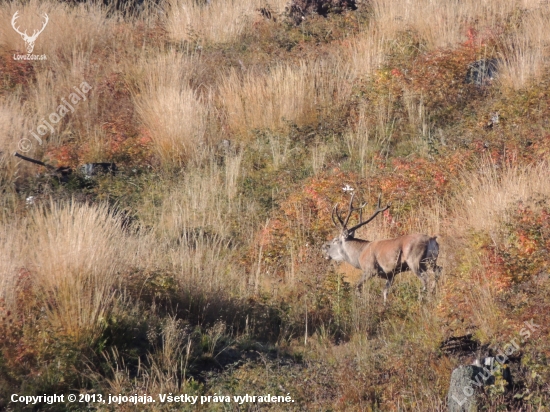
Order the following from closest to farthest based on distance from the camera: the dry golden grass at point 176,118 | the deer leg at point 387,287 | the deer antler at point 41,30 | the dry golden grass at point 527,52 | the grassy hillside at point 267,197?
the grassy hillside at point 267,197
the deer leg at point 387,287
the dry golden grass at point 527,52
the dry golden grass at point 176,118
the deer antler at point 41,30

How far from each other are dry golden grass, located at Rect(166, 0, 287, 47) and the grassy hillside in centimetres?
6

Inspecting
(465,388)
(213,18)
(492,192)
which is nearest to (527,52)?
(492,192)

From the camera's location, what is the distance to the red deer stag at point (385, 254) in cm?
879

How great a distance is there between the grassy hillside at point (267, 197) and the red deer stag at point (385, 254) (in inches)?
10.1

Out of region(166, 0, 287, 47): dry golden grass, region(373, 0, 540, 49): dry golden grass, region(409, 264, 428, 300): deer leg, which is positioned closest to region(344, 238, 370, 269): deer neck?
region(409, 264, 428, 300): deer leg

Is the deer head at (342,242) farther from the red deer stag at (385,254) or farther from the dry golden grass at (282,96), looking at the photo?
the dry golden grass at (282,96)

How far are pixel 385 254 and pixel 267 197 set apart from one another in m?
3.07

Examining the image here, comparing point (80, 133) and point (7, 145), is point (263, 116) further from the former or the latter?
point (7, 145)

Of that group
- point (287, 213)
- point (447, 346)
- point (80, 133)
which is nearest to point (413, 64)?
point (287, 213)

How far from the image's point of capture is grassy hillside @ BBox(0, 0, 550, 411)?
7.10 metres

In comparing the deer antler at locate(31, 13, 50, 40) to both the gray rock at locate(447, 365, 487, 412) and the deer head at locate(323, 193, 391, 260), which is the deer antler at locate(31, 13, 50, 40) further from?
the gray rock at locate(447, 365, 487, 412)

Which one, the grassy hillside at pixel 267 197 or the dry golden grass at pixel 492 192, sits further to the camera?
the dry golden grass at pixel 492 192

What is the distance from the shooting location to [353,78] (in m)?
14.4

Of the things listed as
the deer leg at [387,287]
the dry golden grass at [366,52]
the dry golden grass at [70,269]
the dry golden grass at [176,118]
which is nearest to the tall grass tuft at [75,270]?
the dry golden grass at [70,269]
